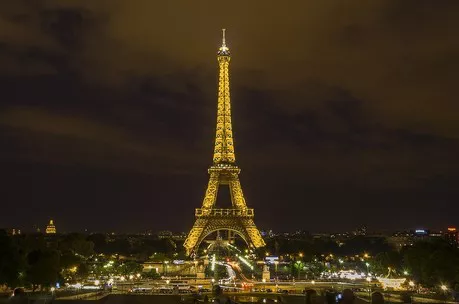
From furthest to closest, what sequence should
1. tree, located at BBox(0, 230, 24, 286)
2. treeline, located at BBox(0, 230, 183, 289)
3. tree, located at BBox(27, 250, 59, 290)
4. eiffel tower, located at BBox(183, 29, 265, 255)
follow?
eiffel tower, located at BBox(183, 29, 265, 255) < tree, located at BBox(27, 250, 59, 290) < treeline, located at BBox(0, 230, 183, 289) < tree, located at BBox(0, 230, 24, 286)

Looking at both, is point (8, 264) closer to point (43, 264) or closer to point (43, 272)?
point (43, 272)

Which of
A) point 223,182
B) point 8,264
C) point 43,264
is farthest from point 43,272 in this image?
point 223,182

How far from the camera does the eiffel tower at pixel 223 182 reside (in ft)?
369

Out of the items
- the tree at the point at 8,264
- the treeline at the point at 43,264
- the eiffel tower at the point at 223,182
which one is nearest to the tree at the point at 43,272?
the treeline at the point at 43,264

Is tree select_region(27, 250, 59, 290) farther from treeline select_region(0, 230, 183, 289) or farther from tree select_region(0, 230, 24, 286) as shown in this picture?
tree select_region(0, 230, 24, 286)

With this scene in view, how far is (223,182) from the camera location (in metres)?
115

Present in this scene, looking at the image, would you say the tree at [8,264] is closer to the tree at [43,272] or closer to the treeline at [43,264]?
the treeline at [43,264]

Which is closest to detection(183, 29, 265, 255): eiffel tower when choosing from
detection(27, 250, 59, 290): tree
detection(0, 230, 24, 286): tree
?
detection(27, 250, 59, 290): tree

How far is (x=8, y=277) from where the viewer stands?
47250 mm

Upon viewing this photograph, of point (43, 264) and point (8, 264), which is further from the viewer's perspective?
point (43, 264)

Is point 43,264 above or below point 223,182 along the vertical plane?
below

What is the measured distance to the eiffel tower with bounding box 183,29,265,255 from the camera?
113m

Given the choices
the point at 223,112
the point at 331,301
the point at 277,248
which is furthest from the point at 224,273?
the point at 331,301

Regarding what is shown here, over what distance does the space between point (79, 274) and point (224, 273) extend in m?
19.8
